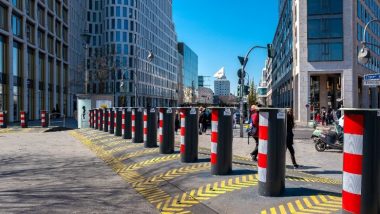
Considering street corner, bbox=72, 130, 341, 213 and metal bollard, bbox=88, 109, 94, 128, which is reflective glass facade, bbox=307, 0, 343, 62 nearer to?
metal bollard, bbox=88, 109, 94, 128

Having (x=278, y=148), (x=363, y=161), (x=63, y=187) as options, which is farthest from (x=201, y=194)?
(x=363, y=161)

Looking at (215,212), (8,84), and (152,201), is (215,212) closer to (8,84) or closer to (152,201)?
(152,201)

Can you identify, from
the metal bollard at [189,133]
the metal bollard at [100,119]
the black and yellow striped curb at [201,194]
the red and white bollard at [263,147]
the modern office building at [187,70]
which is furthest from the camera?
the modern office building at [187,70]

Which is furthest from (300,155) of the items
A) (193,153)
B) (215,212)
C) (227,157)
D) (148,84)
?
(148,84)

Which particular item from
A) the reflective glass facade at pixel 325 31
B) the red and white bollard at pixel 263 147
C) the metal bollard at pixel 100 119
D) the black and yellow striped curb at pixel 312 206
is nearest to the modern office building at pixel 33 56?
the metal bollard at pixel 100 119

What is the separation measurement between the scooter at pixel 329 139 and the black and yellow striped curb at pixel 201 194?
8414mm

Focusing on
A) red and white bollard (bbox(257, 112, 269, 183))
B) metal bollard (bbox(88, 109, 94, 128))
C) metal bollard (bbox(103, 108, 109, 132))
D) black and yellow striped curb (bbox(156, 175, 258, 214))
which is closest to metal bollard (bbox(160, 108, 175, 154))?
black and yellow striped curb (bbox(156, 175, 258, 214))

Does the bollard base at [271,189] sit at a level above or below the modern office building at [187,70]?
below

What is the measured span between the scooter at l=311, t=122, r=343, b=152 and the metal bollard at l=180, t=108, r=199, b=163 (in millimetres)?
7343

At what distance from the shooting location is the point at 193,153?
9.71 metres

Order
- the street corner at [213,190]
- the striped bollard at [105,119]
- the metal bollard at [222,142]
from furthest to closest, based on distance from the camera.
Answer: the striped bollard at [105,119], the metal bollard at [222,142], the street corner at [213,190]

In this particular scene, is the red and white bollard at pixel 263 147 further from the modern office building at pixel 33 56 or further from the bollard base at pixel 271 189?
the modern office building at pixel 33 56

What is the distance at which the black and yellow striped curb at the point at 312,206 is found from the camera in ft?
17.7

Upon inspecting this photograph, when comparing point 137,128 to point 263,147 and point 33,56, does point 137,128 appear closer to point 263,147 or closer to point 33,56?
point 263,147
